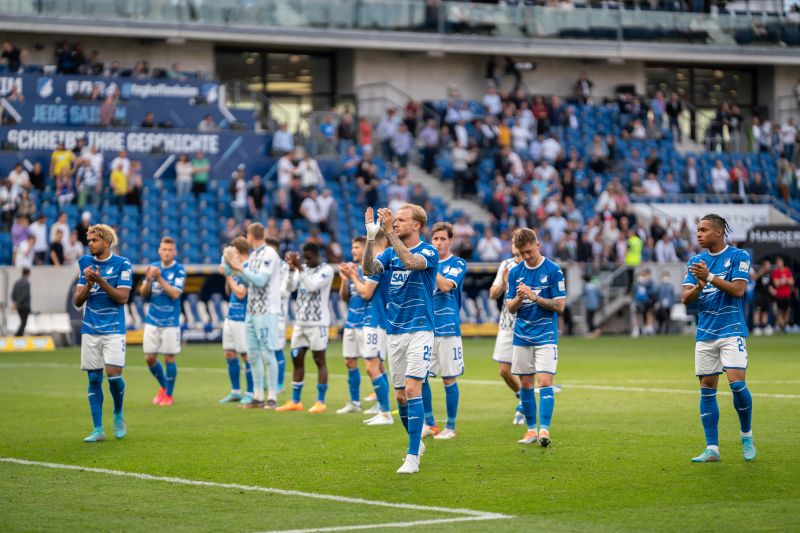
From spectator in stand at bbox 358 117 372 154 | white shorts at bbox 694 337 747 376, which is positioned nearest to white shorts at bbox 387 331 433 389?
white shorts at bbox 694 337 747 376

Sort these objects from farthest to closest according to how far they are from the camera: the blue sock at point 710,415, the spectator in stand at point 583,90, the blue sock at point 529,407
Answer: the spectator in stand at point 583,90
the blue sock at point 529,407
the blue sock at point 710,415

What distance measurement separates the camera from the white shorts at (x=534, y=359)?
45.0 ft

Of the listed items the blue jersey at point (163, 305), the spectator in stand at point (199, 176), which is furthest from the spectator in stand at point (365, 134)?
the blue jersey at point (163, 305)

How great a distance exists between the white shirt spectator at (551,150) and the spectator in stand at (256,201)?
459 inches

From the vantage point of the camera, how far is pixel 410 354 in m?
11.9

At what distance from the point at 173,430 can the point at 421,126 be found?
29911 millimetres

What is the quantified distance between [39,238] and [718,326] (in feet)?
78.6

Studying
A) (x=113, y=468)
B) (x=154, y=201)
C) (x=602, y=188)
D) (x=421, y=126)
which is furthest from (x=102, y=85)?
(x=113, y=468)

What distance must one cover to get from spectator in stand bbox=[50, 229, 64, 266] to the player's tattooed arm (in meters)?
22.6

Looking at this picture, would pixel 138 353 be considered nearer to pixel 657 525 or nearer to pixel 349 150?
pixel 349 150

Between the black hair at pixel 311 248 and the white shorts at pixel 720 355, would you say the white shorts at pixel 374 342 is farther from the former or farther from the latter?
the white shorts at pixel 720 355

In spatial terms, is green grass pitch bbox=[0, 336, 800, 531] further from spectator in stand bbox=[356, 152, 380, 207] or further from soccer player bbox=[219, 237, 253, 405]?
spectator in stand bbox=[356, 152, 380, 207]

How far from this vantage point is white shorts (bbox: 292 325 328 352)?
17859mm

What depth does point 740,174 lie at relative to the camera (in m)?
46.5
